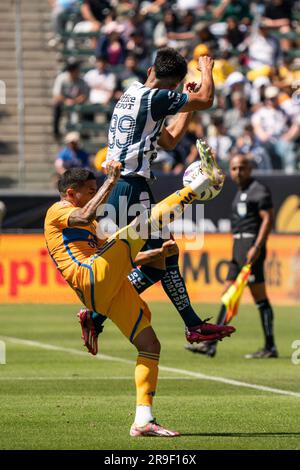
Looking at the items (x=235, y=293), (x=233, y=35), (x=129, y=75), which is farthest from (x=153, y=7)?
(x=235, y=293)

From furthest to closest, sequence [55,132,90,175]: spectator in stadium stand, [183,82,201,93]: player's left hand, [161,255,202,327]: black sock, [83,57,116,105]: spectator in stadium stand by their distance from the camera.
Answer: [83,57,116,105]: spectator in stadium stand, [55,132,90,175]: spectator in stadium stand, [161,255,202,327]: black sock, [183,82,201,93]: player's left hand

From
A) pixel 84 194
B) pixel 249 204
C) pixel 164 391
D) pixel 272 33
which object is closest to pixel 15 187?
pixel 272 33

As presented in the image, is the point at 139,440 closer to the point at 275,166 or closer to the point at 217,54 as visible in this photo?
the point at 275,166

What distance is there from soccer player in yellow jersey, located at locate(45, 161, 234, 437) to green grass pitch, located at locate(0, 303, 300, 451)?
45 cm

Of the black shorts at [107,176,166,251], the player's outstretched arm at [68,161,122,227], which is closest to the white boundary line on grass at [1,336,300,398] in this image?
the black shorts at [107,176,166,251]

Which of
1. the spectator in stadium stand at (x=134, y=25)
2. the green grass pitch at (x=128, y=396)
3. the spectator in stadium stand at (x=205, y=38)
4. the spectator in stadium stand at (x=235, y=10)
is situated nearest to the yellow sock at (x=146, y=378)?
the green grass pitch at (x=128, y=396)

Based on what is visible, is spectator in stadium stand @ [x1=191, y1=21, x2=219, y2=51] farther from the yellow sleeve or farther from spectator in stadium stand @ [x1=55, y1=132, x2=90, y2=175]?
the yellow sleeve

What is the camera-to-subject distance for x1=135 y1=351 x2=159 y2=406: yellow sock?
29.7 ft

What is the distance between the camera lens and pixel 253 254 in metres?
15.4

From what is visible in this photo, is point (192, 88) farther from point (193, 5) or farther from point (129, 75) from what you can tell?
point (193, 5)

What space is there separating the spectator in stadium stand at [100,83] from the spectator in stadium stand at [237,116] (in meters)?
3.22

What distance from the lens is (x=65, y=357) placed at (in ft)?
49.7

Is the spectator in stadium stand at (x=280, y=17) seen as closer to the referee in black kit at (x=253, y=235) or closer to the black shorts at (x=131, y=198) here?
the referee in black kit at (x=253, y=235)

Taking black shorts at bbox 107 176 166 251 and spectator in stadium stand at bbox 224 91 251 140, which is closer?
black shorts at bbox 107 176 166 251
